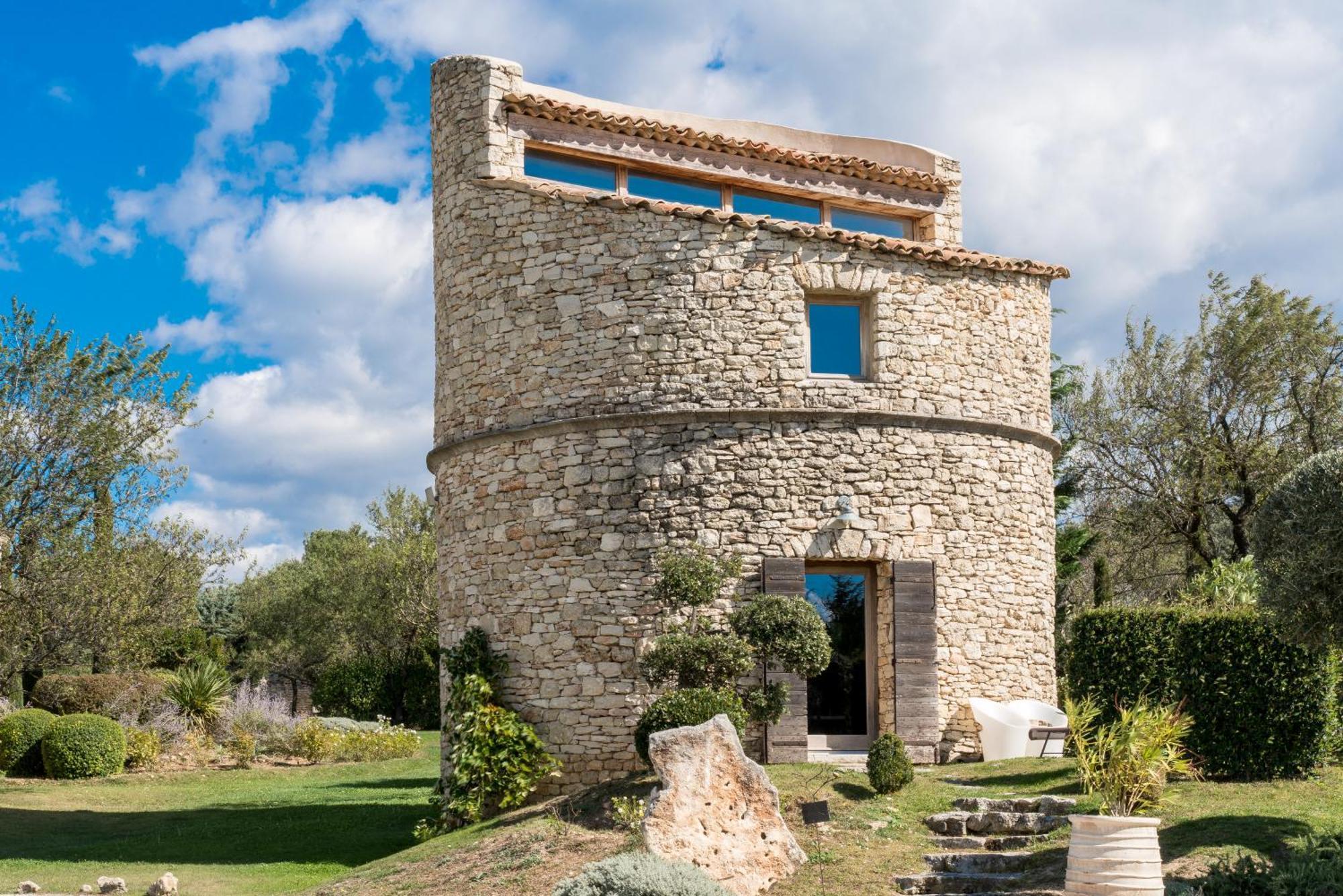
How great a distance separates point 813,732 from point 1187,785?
13.9 feet

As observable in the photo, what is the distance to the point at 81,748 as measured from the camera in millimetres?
24328

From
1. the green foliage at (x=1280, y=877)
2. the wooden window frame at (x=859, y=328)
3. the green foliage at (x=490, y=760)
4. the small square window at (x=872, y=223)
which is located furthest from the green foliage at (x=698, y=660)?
the small square window at (x=872, y=223)

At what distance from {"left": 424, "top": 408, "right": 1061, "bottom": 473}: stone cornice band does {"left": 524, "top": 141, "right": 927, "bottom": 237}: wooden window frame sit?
3106 millimetres

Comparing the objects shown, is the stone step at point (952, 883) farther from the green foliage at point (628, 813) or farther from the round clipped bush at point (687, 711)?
the round clipped bush at point (687, 711)

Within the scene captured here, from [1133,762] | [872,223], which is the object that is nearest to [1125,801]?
[1133,762]

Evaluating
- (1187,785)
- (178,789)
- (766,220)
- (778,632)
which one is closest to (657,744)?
(778,632)

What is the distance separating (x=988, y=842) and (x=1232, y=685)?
3.64m

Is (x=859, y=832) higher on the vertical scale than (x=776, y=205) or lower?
lower

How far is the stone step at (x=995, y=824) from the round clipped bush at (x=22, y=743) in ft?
63.7

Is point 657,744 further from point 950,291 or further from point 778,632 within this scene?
point 950,291

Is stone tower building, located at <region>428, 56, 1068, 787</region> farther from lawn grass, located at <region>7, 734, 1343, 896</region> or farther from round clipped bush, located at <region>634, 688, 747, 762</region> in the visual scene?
lawn grass, located at <region>7, 734, 1343, 896</region>

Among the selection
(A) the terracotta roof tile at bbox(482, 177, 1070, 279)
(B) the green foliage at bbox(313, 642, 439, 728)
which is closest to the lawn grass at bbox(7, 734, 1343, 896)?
(A) the terracotta roof tile at bbox(482, 177, 1070, 279)

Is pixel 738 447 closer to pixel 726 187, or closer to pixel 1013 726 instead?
pixel 1013 726

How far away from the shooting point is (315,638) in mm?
39750
